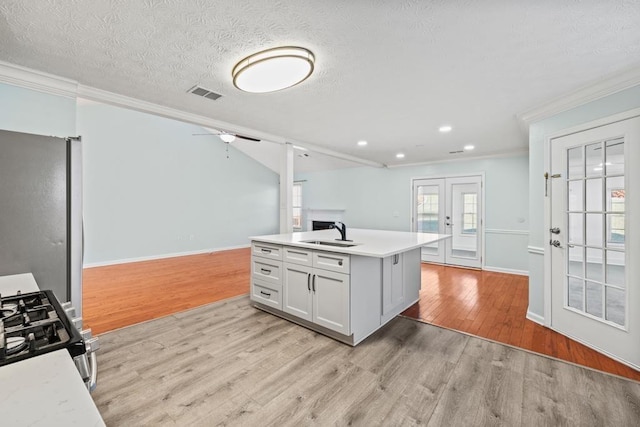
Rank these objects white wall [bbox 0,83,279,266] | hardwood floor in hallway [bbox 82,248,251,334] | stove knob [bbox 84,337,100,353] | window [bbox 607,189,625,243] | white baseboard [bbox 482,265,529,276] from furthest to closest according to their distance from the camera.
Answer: white wall [bbox 0,83,279,266] < white baseboard [bbox 482,265,529,276] < hardwood floor in hallway [bbox 82,248,251,334] < window [bbox 607,189,625,243] < stove knob [bbox 84,337,100,353]

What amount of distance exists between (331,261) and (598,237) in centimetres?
242

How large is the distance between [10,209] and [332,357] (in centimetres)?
229

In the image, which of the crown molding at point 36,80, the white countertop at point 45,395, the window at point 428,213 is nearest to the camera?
the white countertop at point 45,395

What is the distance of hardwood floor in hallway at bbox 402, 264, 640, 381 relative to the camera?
7.89 feet

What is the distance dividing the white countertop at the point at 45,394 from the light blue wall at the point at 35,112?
102 inches

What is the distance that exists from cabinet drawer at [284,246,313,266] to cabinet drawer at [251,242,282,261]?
0.12m

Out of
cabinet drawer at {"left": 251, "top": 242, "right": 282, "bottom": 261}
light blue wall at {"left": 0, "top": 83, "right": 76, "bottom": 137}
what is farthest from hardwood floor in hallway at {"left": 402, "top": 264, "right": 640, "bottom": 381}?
light blue wall at {"left": 0, "top": 83, "right": 76, "bottom": 137}

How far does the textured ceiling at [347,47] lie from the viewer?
156 centimetres

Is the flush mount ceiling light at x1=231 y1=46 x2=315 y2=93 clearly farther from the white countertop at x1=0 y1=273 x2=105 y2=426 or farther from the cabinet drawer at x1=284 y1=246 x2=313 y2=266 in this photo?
the white countertop at x1=0 y1=273 x2=105 y2=426

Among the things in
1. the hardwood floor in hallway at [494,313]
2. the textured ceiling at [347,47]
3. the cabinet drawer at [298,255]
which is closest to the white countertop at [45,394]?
the textured ceiling at [347,47]

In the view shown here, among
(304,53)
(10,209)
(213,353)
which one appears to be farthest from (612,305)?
(10,209)

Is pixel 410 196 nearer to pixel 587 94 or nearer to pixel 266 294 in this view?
pixel 587 94

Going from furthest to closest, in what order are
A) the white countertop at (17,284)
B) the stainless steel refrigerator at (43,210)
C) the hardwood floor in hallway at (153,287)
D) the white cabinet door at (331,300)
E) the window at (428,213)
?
1. the window at (428,213)
2. the hardwood floor in hallway at (153,287)
3. the white cabinet door at (331,300)
4. the stainless steel refrigerator at (43,210)
5. the white countertop at (17,284)

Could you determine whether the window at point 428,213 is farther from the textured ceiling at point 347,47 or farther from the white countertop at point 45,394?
the white countertop at point 45,394
